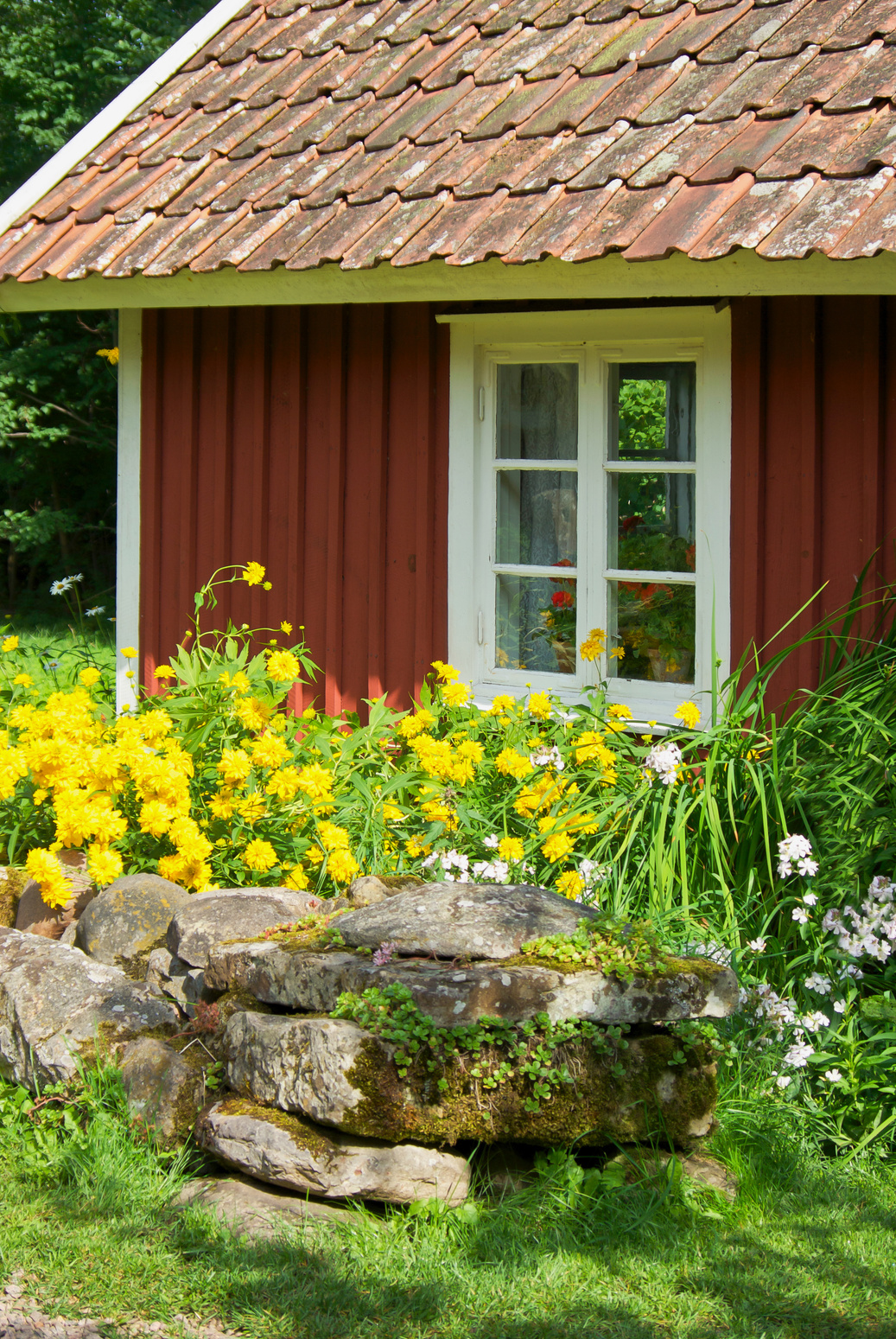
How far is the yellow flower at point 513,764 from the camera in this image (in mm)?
4316

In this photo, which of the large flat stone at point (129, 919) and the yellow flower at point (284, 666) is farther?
the yellow flower at point (284, 666)

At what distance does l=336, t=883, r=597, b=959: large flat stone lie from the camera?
338 centimetres

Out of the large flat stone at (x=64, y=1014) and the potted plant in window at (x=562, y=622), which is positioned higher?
the potted plant in window at (x=562, y=622)

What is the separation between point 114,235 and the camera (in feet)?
18.4

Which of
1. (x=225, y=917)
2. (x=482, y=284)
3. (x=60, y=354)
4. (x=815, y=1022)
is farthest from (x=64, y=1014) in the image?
(x=60, y=354)

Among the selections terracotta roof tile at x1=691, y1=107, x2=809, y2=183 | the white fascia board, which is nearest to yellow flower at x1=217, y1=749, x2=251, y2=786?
the white fascia board

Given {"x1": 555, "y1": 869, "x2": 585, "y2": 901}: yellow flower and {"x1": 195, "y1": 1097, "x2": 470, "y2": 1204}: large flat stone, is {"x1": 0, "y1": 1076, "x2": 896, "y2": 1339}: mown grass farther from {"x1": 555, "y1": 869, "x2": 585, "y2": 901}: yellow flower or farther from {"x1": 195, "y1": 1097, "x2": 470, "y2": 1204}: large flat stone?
{"x1": 555, "y1": 869, "x2": 585, "y2": 901}: yellow flower

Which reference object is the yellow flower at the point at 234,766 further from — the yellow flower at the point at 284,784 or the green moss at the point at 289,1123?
the green moss at the point at 289,1123

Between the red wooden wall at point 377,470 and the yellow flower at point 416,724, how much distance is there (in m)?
0.69

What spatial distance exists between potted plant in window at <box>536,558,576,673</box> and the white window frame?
0.24ft

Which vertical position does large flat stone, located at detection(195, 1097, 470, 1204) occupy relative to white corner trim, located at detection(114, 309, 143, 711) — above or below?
below

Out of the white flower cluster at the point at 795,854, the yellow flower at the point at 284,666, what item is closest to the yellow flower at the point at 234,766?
the yellow flower at the point at 284,666

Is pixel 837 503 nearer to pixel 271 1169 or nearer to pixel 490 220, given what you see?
pixel 490 220

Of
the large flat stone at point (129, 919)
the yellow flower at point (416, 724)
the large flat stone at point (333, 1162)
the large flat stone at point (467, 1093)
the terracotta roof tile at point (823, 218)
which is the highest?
the terracotta roof tile at point (823, 218)
